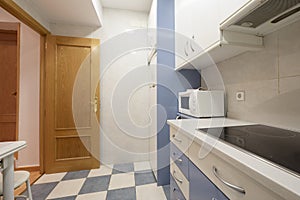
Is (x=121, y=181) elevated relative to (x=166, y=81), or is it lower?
lower

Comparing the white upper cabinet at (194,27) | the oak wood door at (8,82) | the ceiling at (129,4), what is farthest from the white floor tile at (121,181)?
the ceiling at (129,4)

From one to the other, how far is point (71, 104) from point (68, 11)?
1.16 m

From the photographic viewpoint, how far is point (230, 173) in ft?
1.75

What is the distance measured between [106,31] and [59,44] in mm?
674

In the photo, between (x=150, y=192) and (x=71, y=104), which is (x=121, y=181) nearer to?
(x=150, y=192)

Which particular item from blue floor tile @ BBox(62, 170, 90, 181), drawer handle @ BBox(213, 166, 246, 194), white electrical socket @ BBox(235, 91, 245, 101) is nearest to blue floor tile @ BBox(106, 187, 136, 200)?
blue floor tile @ BBox(62, 170, 90, 181)

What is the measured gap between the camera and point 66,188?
1668 millimetres

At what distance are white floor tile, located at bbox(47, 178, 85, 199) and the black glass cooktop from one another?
1.63 m

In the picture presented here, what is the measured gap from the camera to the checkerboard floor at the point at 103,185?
1.52 metres

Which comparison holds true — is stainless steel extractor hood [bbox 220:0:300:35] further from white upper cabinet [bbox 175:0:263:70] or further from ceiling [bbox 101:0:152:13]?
ceiling [bbox 101:0:152:13]

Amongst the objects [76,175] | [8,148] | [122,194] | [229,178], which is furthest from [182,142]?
[76,175]

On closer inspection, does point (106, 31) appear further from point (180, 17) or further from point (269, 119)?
point (269, 119)

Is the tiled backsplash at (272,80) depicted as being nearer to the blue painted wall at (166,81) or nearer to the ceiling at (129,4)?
the blue painted wall at (166,81)

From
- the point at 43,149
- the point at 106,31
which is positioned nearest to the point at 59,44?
the point at 106,31
